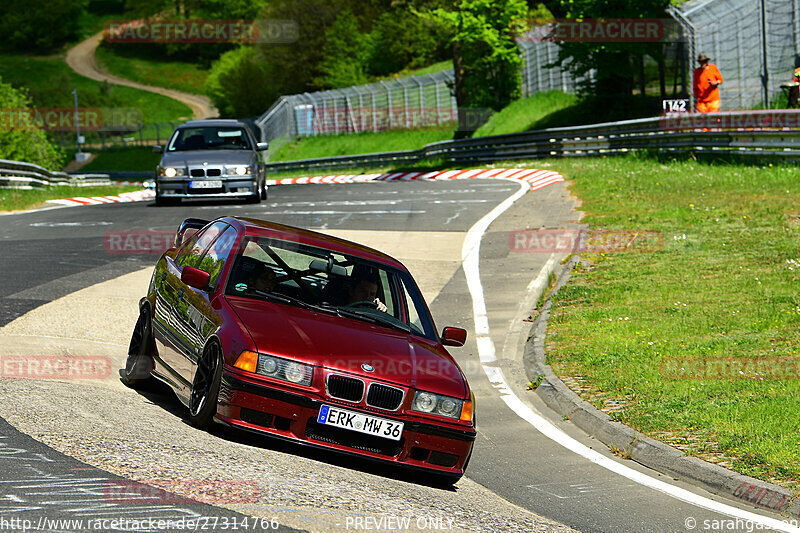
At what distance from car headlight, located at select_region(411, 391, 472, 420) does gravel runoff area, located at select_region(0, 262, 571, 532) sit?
0.51m

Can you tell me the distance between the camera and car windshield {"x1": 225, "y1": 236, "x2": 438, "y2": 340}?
7988 millimetres

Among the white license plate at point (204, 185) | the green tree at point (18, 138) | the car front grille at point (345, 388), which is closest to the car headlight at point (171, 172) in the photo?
the white license plate at point (204, 185)

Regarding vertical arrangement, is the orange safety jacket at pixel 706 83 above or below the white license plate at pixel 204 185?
above

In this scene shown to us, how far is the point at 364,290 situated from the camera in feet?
27.3

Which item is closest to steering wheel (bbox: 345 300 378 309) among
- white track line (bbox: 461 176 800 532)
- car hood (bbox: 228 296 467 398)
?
car hood (bbox: 228 296 467 398)

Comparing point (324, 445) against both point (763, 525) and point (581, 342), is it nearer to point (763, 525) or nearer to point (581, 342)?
point (763, 525)

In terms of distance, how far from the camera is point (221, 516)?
17.6 ft

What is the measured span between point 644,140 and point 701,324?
17942mm

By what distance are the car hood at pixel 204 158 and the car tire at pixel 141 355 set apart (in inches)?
553

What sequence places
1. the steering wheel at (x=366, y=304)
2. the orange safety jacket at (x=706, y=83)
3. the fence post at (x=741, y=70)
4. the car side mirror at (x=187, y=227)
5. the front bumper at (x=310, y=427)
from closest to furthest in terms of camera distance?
1. the front bumper at (x=310, y=427)
2. the steering wheel at (x=366, y=304)
3. the car side mirror at (x=187, y=227)
4. the orange safety jacket at (x=706, y=83)
5. the fence post at (x=741, y=70)

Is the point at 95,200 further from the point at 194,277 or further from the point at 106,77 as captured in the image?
the point at 106,77

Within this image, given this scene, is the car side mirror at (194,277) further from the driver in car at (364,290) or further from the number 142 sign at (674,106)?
the number 142 sign at (674,106)

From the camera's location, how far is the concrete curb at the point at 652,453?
727 cm

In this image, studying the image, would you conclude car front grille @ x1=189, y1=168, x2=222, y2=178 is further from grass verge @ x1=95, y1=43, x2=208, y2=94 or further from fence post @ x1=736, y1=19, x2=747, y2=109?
grass verge @ x1=95, y1=43, x2=208, y2=94
